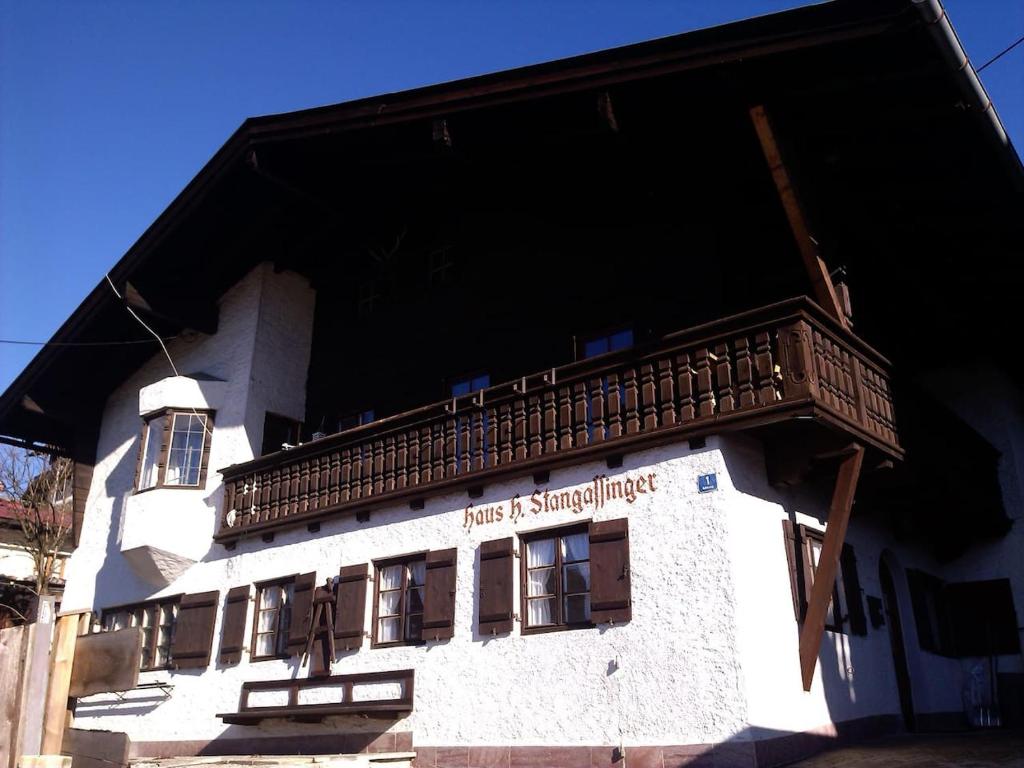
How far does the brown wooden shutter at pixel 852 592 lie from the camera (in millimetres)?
11547

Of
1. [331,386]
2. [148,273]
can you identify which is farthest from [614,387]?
[148,273]

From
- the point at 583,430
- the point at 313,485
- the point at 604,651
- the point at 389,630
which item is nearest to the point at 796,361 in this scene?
the point at 583,430

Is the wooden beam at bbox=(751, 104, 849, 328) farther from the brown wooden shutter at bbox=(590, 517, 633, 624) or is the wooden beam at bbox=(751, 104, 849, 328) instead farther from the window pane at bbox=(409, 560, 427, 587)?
the window pane at bbox=(409, 560, 427, 587)

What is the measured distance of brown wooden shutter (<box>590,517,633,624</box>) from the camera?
10131 mm

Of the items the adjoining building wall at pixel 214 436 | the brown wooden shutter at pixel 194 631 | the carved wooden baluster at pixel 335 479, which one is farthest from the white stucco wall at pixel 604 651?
the adjoining building wall at pixel 214 436

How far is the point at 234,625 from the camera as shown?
14523 mm

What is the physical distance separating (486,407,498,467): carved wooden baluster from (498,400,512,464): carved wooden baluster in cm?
5

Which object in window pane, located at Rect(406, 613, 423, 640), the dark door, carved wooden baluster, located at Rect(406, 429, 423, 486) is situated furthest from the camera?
carved wooden baluster, located at Rect(406, 429, 423, 486)

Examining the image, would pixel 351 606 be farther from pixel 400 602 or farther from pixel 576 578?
pixel 576 578

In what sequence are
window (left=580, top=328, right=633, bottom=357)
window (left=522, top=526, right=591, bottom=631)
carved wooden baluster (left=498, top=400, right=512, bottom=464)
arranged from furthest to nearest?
1. window (left=580, top=328, right=633, bottom=357)
2. carved wooden baluster (left=498, top=400, right=512, bottom=464)
3. window (left=522, top=526, right=591, bottom=631)

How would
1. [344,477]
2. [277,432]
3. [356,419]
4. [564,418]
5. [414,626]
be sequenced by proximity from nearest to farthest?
[564,418], [414,626], [344,477], [356,419], [277,432]

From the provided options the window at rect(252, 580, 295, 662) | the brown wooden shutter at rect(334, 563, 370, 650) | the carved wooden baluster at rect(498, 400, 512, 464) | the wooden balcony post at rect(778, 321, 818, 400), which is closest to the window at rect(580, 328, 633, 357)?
the carved wooden baluster at rect(498, 400, 512, 464)

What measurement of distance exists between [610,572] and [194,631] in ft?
25.6

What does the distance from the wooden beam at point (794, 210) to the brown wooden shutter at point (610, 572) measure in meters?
3.26
